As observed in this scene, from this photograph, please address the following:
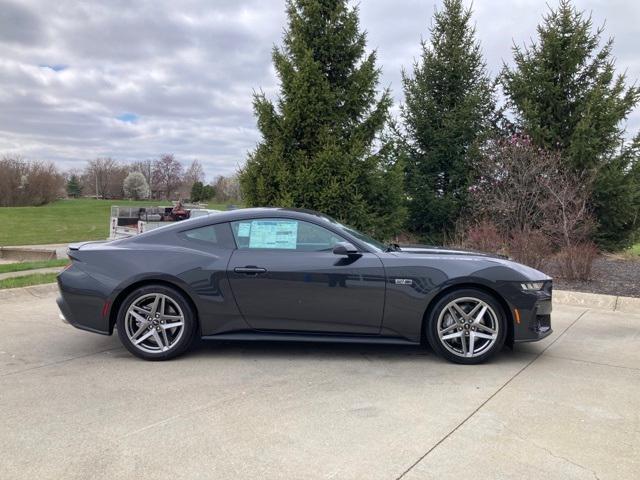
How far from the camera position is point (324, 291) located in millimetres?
4586

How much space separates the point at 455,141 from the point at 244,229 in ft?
37.3

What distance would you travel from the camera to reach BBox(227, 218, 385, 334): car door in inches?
180

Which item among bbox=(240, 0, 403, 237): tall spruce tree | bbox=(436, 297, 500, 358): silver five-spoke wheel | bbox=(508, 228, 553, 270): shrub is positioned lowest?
bbox=(436, 297, 500, 358): silver five-spoke wheel

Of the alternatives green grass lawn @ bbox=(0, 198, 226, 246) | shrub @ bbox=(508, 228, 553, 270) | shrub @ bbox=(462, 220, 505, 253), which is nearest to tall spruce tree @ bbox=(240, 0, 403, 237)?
shrub @ bbox=(462, 220, 505, 253)

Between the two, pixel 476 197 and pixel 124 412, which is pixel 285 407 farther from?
pixel 476 197

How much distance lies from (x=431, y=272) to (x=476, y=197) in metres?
9.22

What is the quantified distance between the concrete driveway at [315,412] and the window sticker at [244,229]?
1.17 meters

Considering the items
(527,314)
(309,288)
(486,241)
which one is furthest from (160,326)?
(486,241)

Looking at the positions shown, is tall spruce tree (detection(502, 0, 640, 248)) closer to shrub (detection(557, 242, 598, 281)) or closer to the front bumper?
shrub (detection(557, 242, 598, 281))

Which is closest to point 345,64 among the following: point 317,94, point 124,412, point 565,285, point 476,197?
point 317,94

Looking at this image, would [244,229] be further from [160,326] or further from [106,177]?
[106,177]

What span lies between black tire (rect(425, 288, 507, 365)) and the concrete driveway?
0.12 m

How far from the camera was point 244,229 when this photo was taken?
4840 mm

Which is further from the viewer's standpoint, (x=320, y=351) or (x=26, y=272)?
(x=26, y=272)
